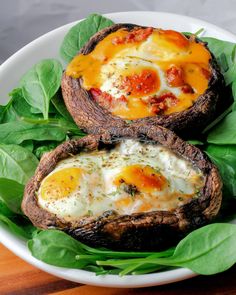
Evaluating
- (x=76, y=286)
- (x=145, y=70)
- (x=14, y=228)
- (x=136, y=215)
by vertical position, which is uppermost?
(x=145, y=70)

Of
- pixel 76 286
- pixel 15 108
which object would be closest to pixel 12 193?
pixel 76 286

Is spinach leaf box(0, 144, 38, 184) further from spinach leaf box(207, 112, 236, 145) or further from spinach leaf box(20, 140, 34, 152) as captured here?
spinach leaf box(207, 112, 236, 145)

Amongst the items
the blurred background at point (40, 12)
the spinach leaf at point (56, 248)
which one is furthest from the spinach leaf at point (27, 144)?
the blurred background at point (40, 12)

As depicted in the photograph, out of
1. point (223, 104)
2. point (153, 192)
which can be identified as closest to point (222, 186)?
point (153, 192)

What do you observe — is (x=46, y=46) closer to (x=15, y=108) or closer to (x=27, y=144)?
(x=15, y=108)

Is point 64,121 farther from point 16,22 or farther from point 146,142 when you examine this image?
point 16,22

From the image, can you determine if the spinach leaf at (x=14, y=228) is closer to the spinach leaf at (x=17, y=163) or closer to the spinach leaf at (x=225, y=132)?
the spinach leaf at (x=17, y=163)

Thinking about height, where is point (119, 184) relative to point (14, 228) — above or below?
above

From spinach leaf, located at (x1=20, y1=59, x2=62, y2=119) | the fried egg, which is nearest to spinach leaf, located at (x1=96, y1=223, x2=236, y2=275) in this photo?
the fried egg
